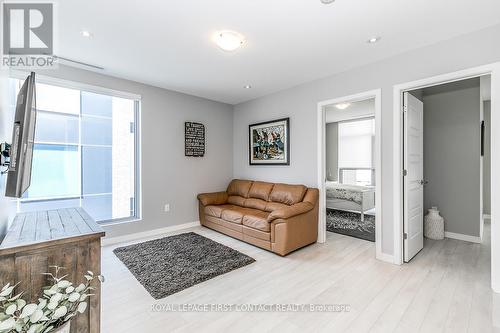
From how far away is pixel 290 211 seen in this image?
308cm

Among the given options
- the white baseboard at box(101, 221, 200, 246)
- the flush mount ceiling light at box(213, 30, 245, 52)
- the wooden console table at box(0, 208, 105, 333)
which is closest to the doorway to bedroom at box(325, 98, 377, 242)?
the white baseboard at box(101, 221, 200, 246)

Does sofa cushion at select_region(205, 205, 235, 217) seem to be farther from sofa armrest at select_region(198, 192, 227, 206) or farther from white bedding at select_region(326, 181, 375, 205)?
white bedding at select_region(326, 181, 375, 205)

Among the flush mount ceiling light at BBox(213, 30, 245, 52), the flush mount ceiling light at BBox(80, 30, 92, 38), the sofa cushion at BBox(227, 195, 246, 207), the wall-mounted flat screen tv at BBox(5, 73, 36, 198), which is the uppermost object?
the flush mount ceiling light at BBox(80, 30, 92, 38)

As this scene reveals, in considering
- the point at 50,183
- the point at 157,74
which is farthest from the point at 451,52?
the point at 50,183

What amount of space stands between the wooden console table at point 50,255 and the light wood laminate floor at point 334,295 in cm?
56

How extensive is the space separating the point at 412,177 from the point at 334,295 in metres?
1.88

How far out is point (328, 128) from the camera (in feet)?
23.9

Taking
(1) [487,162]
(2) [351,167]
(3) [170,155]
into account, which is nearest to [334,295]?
(3) [170,155]

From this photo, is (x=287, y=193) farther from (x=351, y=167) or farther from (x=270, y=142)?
(x=351, y=167)

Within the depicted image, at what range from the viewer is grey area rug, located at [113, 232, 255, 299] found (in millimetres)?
2338

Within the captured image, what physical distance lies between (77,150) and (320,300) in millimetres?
3720

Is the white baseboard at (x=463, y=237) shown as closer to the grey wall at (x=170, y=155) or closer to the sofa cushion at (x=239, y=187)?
the sofa cushion at (x=239, y=187)

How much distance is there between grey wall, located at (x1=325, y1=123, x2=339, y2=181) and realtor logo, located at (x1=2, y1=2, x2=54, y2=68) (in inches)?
263

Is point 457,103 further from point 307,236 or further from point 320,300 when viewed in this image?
point 320,300
